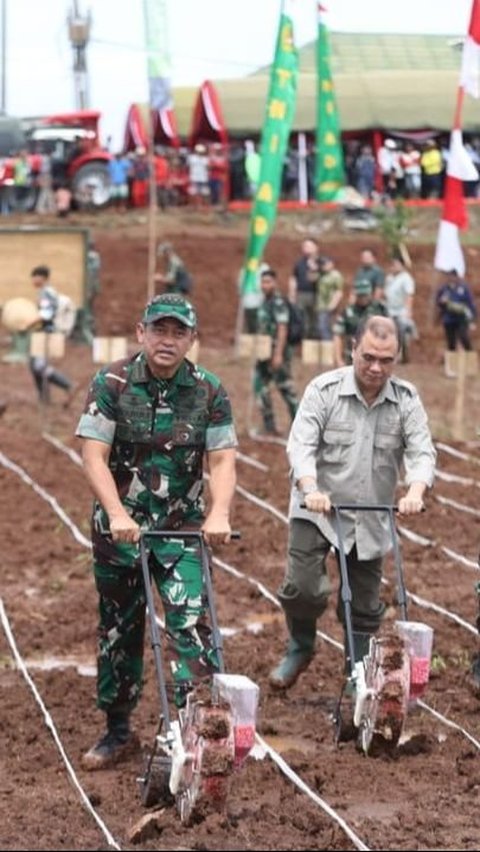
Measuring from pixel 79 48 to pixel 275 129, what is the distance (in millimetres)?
30096

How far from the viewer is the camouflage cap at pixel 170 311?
7.55m

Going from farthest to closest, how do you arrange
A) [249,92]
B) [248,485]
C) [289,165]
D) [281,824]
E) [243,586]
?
[249,92] → [289,165] → [248,485] → [243,586] → [281,824]

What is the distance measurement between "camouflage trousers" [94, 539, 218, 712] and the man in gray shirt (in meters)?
0.72

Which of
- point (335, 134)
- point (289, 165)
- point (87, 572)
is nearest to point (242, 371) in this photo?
point (335, 134)

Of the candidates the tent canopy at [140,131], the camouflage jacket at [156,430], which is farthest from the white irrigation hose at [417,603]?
the tent canopy at [140,131]

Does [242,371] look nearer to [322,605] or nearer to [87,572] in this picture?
[87,572]

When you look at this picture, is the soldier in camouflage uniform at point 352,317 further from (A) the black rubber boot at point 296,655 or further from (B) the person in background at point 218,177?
(B) the person in background at point 218,177

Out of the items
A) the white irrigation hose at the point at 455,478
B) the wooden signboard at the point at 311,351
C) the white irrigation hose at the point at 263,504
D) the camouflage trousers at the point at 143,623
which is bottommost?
the white irrigation hose at the point at 455,478

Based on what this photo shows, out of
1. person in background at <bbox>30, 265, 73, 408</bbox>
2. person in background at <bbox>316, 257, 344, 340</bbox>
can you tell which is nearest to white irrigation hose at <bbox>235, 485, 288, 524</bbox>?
person in background at <bbox>30, 265, 73, 408</bbox>

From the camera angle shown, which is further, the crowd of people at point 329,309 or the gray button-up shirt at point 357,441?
the crowd of people at point 329,309

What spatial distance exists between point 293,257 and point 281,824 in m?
32.2

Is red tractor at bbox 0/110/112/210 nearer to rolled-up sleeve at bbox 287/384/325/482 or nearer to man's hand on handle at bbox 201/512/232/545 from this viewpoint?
rolled-up sleeve at bbox 287/384/325/482

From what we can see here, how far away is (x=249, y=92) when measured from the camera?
47.8 metres

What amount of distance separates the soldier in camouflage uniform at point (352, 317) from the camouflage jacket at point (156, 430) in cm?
1174
